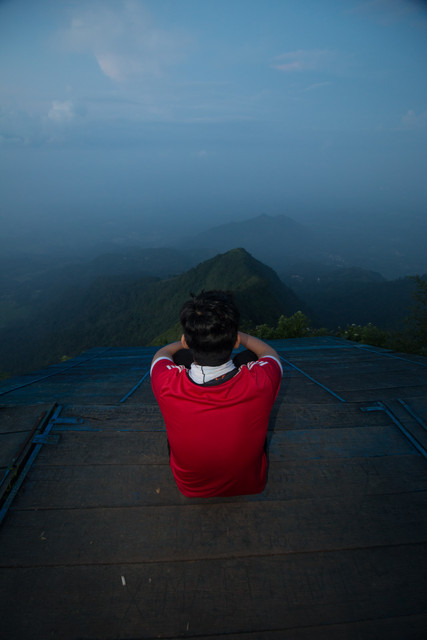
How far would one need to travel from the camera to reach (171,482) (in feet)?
7.50

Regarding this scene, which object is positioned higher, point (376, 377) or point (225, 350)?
point (225, 350)

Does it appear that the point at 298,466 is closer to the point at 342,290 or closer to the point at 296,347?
the point at 296,347

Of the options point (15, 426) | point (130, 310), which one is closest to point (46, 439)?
point (15, 426)

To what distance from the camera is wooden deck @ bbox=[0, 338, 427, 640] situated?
60.2 inches

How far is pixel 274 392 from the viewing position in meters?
1.85

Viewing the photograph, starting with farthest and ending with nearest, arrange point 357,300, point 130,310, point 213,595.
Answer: point 357,300 < point 130,310 < point 213,595

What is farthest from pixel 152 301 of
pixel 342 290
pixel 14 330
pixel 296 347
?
pixel 296 347

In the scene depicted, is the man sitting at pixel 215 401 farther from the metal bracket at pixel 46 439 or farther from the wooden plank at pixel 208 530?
the metal bracket at pixel 46 439

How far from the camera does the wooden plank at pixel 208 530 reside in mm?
1821

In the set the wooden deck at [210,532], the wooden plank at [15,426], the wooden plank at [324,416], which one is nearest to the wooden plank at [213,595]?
the wooden deck at [210,532]

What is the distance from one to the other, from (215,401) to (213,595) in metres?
1.07

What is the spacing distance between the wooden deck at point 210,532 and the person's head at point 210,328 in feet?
3.82

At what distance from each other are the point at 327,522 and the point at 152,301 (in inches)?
3268

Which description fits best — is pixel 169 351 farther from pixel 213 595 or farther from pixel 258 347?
pixel 213 595
